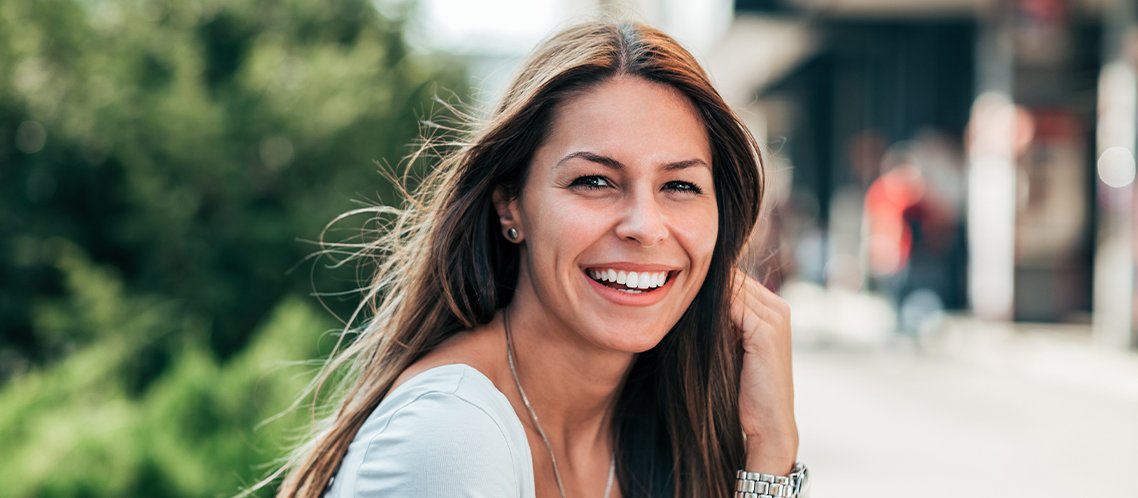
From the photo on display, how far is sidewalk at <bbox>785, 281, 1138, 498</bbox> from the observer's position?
6.29m

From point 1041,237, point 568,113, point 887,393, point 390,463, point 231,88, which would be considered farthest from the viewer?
point 1041,237

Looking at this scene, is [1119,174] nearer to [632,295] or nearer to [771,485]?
[771,485]

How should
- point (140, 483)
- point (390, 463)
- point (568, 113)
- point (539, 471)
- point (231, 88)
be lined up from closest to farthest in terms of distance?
point (390, 463)
point (568, 113)
point (539, 471)
point (140, 483)
point (231, 88)

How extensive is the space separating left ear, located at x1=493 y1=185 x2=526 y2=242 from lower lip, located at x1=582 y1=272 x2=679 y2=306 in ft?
0.61

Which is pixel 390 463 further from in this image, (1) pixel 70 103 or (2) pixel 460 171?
(1) pixel 70 103

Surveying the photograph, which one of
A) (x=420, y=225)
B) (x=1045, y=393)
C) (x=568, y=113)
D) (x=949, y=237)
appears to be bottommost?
(x=1045, y=393)

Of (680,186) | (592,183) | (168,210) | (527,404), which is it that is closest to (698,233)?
(680,186)

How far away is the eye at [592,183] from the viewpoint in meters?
2.08

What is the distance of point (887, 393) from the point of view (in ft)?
31.6

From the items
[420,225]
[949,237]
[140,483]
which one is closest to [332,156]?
[140,483]

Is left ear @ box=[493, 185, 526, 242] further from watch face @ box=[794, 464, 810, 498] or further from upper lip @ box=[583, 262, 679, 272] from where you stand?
watch face @ box=[794, 464, 810, 498]

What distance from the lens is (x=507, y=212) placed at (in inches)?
87.8

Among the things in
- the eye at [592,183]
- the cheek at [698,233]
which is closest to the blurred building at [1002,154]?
the cheek at [698,233]

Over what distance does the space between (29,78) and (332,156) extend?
1.77m
